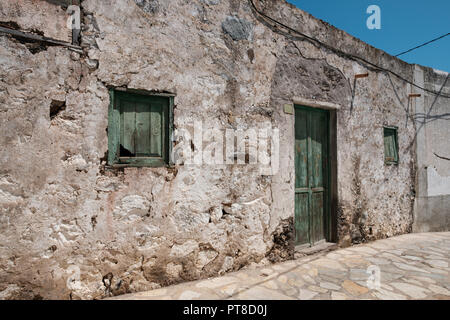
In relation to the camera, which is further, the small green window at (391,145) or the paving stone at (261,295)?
the small green window at (391,145)

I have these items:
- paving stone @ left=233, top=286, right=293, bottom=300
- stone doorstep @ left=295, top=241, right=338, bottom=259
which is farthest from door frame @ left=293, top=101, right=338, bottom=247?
paving stone @ left=233, top=286, right=293, bottom=300

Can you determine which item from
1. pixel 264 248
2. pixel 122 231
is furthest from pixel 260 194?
pixel 122 231

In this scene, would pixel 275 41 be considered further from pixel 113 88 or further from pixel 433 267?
pixel 433 267

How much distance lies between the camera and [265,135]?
355cm

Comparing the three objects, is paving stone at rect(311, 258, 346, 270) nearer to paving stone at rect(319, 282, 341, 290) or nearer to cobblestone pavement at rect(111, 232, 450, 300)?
cobblestone pavement at rect(111, 232, 450, 300)

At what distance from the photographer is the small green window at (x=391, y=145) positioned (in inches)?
211

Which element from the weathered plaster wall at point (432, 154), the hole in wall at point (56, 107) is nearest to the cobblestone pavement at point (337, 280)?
the hole in wall at point (56, 107)

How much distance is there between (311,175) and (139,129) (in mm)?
2468

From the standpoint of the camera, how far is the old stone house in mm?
2291

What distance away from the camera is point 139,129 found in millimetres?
2797

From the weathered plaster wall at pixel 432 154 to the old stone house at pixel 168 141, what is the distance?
1965 millimetres

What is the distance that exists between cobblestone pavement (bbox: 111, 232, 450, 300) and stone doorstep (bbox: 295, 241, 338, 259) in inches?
2.8

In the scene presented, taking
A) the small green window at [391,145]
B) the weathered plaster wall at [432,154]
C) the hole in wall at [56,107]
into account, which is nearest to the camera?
the hole in wall at [56,107]

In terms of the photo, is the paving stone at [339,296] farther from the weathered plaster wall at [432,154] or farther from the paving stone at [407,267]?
the weathered plaster wall at [432,154]
